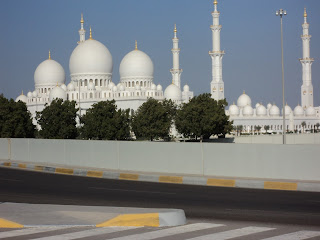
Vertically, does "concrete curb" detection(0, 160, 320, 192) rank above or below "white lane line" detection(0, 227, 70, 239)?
above

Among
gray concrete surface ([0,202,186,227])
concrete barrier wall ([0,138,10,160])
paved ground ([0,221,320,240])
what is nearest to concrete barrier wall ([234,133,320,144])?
concrete barrier wall ([0,138,10,160])

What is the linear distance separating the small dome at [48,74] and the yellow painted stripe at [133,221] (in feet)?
293

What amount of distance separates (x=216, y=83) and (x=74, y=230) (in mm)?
79414

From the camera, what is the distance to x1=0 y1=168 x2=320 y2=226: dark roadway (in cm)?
1128

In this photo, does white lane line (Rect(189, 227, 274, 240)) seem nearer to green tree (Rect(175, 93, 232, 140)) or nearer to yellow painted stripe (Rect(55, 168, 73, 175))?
yellow painted stripe (Rect(55, 168, 73, 175))

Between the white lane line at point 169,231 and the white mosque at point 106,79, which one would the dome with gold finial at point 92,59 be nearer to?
the white mosque at point 106,79

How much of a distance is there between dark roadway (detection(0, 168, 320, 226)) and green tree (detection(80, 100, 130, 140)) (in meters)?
32.5

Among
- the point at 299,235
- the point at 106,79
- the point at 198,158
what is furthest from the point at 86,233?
the point at 106,79

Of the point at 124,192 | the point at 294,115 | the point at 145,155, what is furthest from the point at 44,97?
the point at 124,192

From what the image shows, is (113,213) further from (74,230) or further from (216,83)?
(216,83)

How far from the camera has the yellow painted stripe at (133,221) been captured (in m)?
9.87

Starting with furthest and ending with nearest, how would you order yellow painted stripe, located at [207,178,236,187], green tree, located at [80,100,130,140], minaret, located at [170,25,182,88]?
minaret, located at [170,25,182,88], green tree, located at [80,100,130,140], yellow painted stripe, located at [207,178,236,187]

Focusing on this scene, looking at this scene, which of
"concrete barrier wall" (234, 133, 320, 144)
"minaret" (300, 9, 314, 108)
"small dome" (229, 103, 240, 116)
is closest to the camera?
"concrete barrier wall" (234, 133, 320, 144)

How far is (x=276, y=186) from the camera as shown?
667 inches
